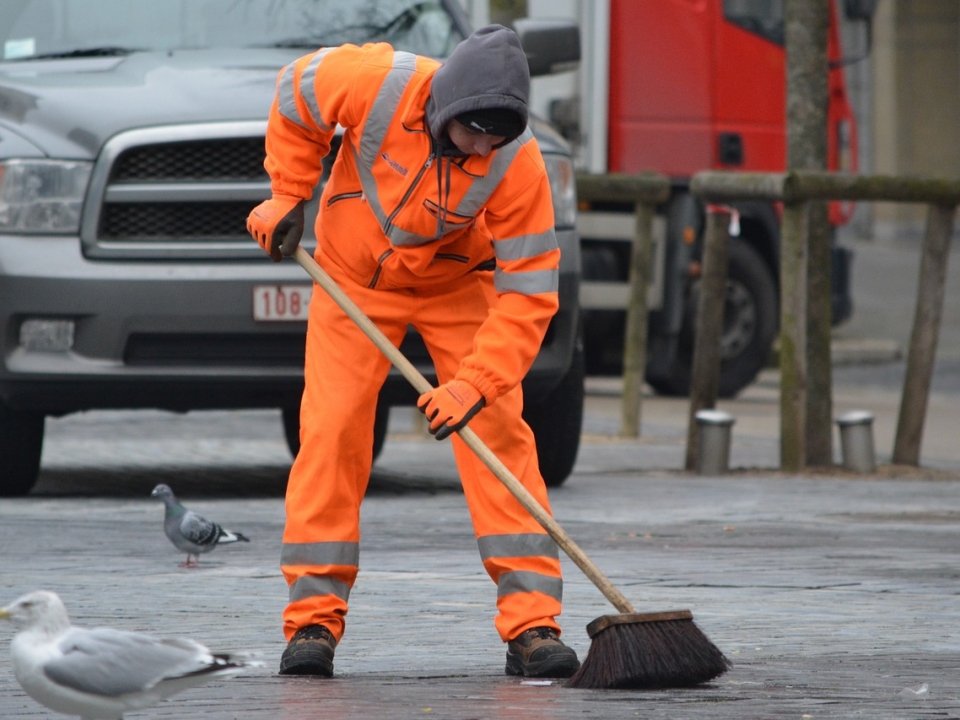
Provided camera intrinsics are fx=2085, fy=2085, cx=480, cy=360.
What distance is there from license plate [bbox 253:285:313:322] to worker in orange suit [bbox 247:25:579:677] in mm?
2185

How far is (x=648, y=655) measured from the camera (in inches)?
166

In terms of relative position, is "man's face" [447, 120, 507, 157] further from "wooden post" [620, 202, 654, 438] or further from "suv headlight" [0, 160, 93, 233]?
"wooden post" [620, 202, 654, 438]

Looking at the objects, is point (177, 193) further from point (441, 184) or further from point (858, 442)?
point (858, 442)

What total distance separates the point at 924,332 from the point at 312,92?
464cm

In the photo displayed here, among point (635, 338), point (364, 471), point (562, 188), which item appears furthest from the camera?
point (635, 338)

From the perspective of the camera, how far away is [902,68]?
1096 inches

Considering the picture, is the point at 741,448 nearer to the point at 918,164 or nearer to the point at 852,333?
the point at 852,333

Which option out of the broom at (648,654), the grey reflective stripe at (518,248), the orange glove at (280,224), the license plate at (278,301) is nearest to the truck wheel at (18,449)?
the license plate at (278,301)

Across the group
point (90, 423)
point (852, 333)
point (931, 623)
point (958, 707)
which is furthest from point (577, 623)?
point (852, 333)

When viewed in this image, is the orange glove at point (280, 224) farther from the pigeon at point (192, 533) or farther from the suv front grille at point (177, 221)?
the suv front grille at point (177, 221)

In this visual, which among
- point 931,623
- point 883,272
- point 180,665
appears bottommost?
point 883,272

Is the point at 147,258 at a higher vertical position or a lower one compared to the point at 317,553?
higher

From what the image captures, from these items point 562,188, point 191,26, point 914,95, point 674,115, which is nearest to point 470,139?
point 562,188

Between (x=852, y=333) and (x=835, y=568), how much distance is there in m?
12.2
